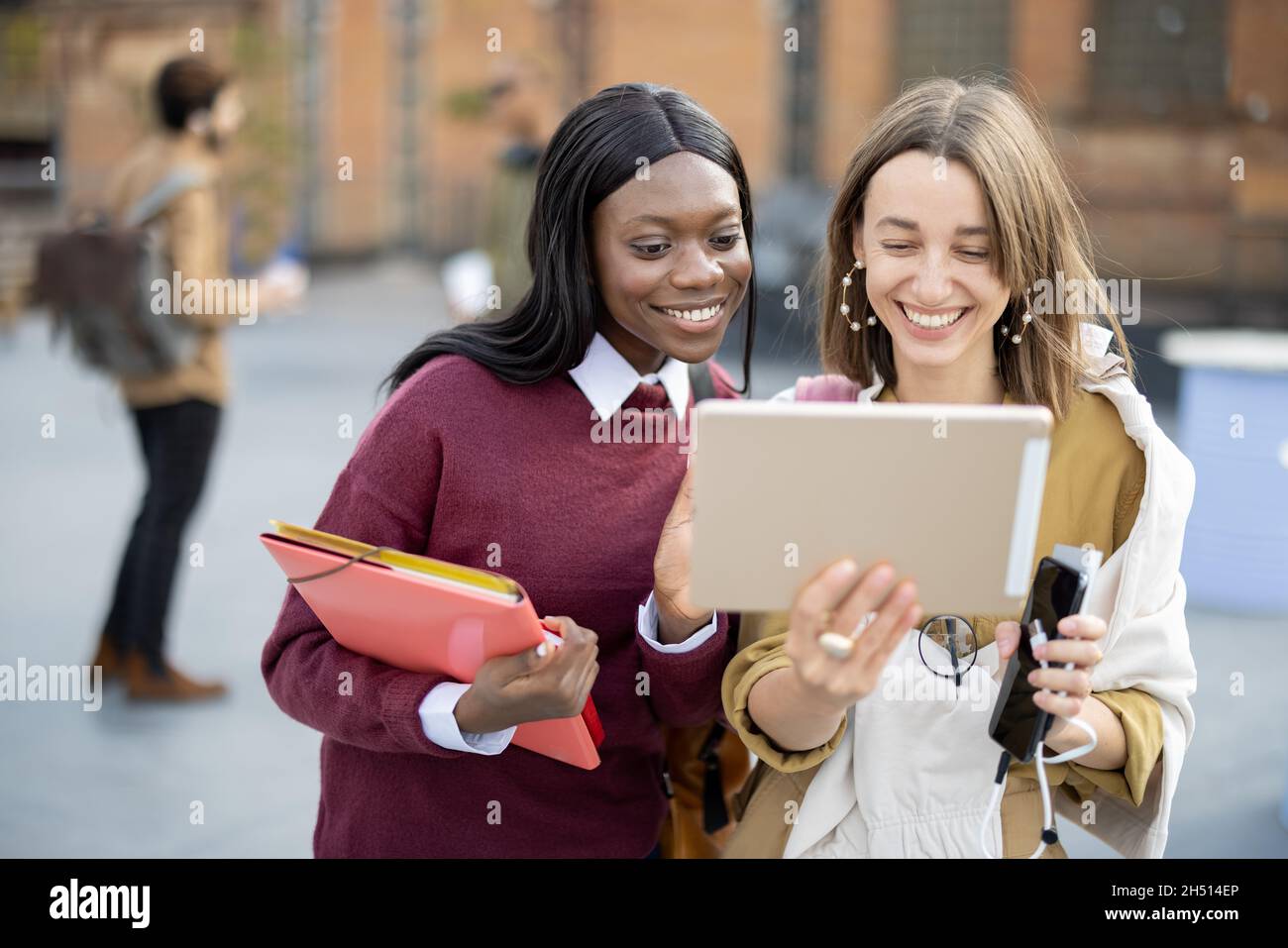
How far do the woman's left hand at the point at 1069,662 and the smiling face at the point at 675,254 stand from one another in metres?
0.64

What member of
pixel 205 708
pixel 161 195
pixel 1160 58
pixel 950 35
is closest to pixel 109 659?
pixel 205 708

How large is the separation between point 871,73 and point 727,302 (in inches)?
583

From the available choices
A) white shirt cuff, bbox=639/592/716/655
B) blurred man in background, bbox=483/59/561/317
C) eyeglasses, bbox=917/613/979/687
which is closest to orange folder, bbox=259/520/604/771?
→ white shirt cuff, bbox=639/592/716/655

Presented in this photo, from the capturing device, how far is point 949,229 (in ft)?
5.83

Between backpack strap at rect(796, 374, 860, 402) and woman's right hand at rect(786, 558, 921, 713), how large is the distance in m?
0.54

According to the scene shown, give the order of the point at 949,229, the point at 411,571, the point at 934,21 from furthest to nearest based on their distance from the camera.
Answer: the point at 934,21 → the point at 949,229 → the point at 411,571

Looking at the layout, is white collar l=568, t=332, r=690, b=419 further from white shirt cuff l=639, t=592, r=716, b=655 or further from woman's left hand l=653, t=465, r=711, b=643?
white shirt cuff l=639, t=592, r=716, b=655

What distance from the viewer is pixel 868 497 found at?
1.50 m

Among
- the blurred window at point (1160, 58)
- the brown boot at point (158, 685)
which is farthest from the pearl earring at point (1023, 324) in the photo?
the blurred window at point (1160, 58)

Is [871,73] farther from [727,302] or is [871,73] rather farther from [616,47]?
[727,302]

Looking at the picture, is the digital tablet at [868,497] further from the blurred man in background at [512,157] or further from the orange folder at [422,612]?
the blurred man in background at [512,157]

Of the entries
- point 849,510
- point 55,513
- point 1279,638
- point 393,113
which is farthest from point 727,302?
point 393,113

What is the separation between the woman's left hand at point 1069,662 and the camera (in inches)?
64.8

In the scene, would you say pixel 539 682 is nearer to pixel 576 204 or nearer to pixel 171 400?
pixel 576 204
